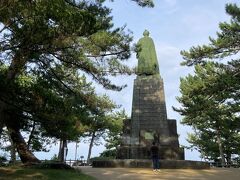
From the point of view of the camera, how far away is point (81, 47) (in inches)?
554

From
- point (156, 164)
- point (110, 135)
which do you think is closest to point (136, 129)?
point (156, 164)

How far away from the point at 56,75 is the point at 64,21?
247 inches

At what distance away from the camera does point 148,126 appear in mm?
18188

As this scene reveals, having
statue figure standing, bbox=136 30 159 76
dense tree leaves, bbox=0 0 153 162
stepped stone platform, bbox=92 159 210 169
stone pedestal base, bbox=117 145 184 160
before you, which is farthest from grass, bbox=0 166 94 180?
statue figure standing, bbox=136 30 159 76

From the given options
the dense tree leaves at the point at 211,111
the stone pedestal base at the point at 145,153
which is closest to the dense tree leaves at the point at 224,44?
the dense tree leaves at the point at 211,111

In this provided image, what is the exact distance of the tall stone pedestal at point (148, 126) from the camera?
17.8m

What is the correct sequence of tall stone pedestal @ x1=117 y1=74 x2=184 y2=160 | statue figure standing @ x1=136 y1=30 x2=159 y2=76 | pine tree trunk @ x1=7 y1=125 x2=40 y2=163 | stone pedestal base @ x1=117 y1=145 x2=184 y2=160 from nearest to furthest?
pine tree trunk @ x1=7 y1=125 x2=40 y2=163
stone pedestal base @ x1=117 y1=145 x2=184 y2=160
tall stone pedestal @ x1=117 y1=74 x2=184 y2=160
statue figure standing @ x1=136 y1=30 x2=159 y2=76

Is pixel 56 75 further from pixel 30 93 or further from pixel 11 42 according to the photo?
pixel 11 42

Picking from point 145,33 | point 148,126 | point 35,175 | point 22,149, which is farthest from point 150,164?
point 145,33

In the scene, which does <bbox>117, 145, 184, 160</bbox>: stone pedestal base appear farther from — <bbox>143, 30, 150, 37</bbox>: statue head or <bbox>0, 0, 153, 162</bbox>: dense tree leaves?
<bbox>143, 30, 150, 37</bbox>: statue head

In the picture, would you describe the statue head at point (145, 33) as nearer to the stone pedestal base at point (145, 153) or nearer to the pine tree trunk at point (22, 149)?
the stone pedestal base at point (145, 153)

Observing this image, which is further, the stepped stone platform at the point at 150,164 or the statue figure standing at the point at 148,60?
the statue figure standing at the point at 148,60

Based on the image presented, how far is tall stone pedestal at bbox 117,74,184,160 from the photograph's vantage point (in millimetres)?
17781

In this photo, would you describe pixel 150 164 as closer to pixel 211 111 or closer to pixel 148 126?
pixel 148 126
